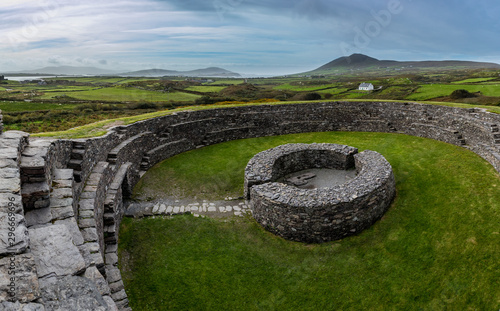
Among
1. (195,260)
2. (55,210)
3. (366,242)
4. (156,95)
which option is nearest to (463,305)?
(366,242)

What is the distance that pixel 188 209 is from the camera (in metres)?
14.1

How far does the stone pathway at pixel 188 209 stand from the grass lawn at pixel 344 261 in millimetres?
653

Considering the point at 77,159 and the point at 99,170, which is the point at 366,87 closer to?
the point at 99,170

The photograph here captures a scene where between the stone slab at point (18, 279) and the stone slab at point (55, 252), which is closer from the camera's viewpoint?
the stone slab at point (18, 279)

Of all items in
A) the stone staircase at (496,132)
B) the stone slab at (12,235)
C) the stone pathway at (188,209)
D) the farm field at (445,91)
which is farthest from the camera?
the farm field at (445,91)

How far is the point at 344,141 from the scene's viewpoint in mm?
23469

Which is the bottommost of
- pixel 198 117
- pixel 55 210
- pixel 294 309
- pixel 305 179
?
pixel 294 309

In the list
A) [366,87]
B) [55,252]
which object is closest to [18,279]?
[55,252]

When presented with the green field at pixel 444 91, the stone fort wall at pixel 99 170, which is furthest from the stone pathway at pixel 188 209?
the green field at pixel 444 91

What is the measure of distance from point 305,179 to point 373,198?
17.3 ft

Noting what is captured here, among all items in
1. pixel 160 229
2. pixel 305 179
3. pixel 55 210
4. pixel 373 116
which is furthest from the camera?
pixel 373 116

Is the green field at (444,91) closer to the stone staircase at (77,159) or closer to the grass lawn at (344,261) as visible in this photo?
the grass lawn at (344,261)

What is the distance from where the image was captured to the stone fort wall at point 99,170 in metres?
4.55

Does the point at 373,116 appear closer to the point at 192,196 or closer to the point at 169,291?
the point at 192,196
